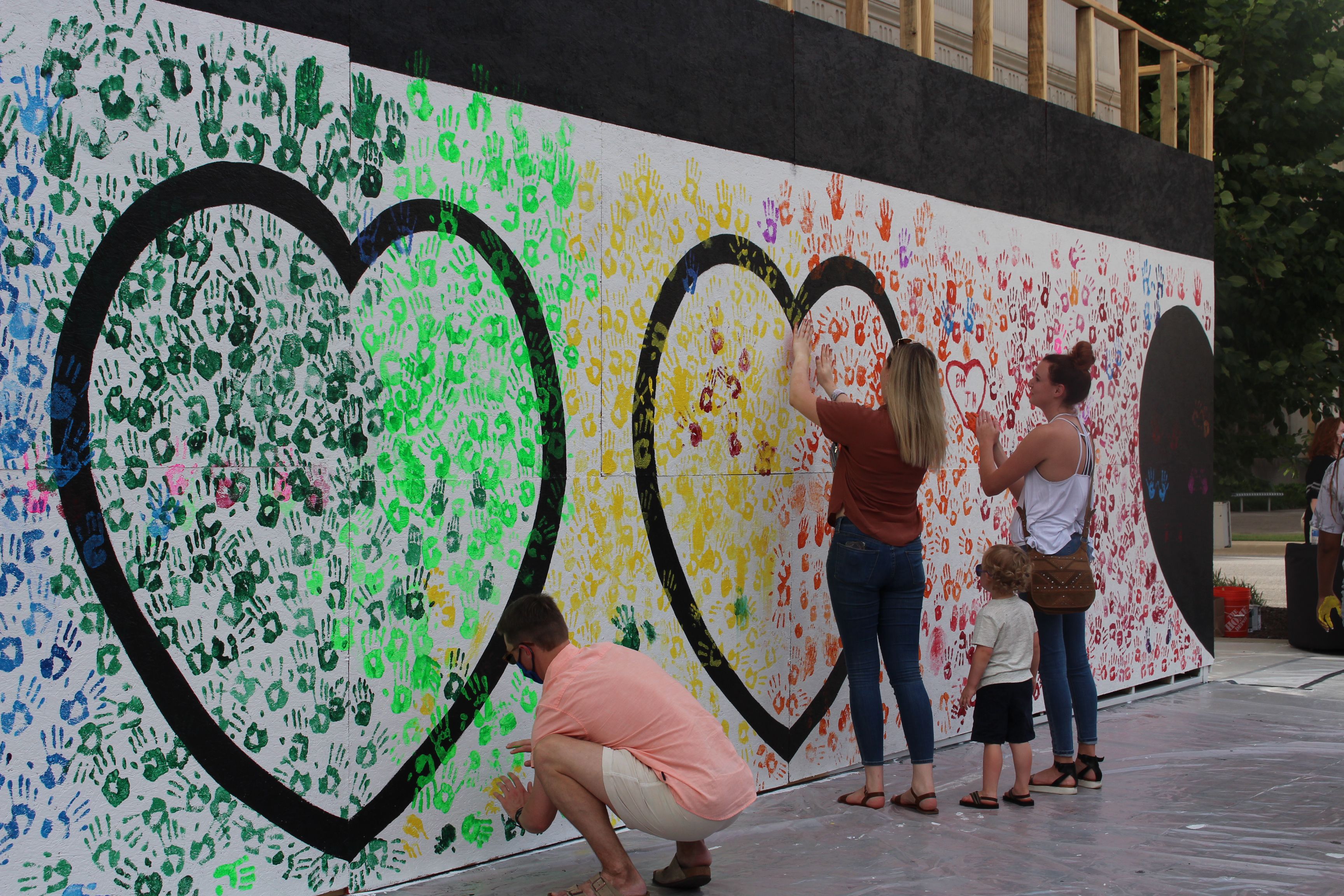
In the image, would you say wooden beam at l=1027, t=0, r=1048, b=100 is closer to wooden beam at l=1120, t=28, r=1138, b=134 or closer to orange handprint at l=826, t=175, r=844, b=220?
wooden beam at l=1120, t=28, r=1138, b=134

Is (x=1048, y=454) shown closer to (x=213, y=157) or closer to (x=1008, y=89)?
(x=1008, y=89)

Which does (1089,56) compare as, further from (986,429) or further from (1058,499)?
(1058,499)

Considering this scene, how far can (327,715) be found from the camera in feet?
11.6

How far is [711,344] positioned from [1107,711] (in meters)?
3.60

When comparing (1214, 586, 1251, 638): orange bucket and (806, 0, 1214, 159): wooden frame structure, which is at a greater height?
(806, 0, 1214, 159): wooden frame structure

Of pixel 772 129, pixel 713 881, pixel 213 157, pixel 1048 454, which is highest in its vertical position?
pixel 772 129

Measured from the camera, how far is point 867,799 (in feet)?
15.5

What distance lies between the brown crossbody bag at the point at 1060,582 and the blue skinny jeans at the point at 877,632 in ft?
1.97

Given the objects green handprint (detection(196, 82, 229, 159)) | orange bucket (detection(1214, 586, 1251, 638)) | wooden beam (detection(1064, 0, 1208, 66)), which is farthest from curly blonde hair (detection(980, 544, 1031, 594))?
orange bucket (detection(1214, 586, 1251, 638))

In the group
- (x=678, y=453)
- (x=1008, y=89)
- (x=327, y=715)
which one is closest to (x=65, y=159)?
(x=327, y=715)

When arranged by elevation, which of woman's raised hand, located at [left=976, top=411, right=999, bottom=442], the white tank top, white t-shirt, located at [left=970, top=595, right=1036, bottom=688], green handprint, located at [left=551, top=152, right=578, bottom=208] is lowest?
white t-shirt, located at [left=970, top=595, right=1036, bottom=688]

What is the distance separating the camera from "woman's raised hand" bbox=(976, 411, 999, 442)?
16.8ft

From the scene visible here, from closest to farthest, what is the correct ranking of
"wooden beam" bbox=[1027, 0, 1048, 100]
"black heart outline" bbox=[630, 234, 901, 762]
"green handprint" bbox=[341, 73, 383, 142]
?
"green handprint" bbox=[341, 73, 383, 142]
"black heart outline" bbox=[630, 234, 901, 762]
"wooden beam" bbox=[1027, 0, 1048, 100]

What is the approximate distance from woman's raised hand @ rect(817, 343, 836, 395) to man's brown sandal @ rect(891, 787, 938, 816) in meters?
1.59
